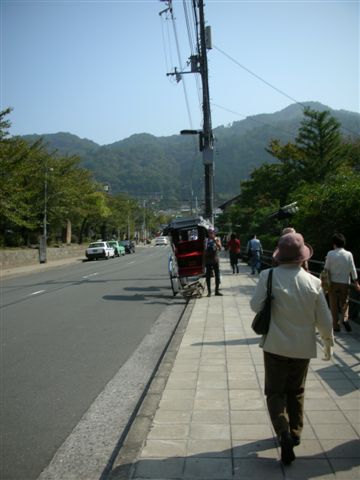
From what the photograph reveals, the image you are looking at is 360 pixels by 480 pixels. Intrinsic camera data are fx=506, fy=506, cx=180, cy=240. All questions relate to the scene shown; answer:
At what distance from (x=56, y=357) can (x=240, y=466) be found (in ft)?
14.9

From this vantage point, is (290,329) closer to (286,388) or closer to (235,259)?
(286,388)

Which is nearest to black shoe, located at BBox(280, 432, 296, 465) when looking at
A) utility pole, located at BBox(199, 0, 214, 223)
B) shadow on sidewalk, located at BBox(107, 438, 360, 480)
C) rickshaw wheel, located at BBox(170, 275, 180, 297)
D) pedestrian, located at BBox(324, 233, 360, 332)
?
shadow on sidewalk, located at BBox(107, 438, 360, 480)

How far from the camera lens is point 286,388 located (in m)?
3.98

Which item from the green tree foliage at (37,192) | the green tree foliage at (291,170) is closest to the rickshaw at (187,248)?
the green tree foliage at (291,170)

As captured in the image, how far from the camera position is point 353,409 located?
483 cm

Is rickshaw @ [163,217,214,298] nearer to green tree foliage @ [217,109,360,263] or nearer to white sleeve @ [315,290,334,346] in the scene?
green tree foliage @ [217,109,360,263]

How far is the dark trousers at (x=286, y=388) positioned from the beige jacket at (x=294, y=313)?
107 millimetres

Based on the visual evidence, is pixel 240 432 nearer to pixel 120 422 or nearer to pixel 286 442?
pixel 286 442

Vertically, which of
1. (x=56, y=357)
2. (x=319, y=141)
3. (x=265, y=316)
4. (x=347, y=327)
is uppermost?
(x=319, y=141)

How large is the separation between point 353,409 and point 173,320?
6.57m

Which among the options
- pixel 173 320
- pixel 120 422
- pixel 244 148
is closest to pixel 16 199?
pixel 173 320

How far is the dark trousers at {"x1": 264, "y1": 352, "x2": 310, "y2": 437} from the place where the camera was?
3.88 meters

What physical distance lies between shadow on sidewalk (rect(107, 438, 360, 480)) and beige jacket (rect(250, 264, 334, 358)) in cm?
79

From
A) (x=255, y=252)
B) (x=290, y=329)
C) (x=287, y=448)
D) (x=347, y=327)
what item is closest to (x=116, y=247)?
(x=255, y=252)
